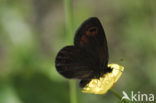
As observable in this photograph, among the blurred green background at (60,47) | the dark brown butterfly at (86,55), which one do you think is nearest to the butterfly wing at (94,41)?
the dark brown butterfly at (86,55)

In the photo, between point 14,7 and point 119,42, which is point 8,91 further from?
point 119,42

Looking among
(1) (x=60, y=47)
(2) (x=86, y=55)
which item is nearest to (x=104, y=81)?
(2) (x=86, y=55)

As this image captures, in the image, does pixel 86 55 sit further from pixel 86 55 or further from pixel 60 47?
pixel 60 47

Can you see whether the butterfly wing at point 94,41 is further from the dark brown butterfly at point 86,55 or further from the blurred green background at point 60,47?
the blurred green background at point 60,47

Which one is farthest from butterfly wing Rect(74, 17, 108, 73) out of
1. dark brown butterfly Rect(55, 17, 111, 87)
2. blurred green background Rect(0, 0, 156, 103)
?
blurred green background Rect(0, 0, 156, 103)

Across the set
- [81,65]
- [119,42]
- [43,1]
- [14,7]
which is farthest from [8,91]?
[43,1]

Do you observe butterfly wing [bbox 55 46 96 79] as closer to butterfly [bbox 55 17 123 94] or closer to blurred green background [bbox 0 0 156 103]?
butterfly [bbox 55 17 123 94]

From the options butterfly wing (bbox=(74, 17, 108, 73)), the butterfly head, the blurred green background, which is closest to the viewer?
the butterfly head
